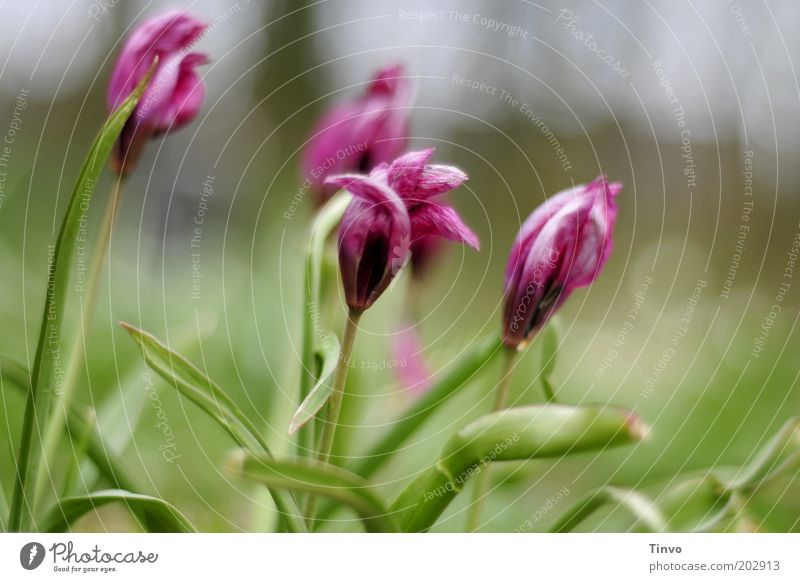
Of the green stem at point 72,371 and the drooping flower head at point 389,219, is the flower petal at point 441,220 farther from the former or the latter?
the green stem at point 72,371

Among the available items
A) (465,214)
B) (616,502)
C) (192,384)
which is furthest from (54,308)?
(465,214)

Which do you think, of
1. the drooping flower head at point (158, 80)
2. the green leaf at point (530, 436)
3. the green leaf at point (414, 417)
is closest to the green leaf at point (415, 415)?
the green leaf at point (414, 417)

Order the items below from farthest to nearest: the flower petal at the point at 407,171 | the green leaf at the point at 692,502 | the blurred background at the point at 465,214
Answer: the blurred background at the point at 465,214 → the green leaf at the point at 692,502 → the flower petal at the point at 407,171

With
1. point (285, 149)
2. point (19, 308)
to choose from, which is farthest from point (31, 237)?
point (285, 149)

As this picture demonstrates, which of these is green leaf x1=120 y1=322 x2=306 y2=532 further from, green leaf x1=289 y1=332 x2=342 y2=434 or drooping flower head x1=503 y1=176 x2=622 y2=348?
drooping flower head x1=503 y1=176 x2=622 y2=348

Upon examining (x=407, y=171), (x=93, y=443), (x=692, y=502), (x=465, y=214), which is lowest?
(x=692, y=502)

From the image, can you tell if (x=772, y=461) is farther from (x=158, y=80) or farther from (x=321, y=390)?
(x=158, y=80)

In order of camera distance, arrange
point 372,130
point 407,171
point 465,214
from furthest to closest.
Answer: point 465,214 → point 372,130 → point 407,171
